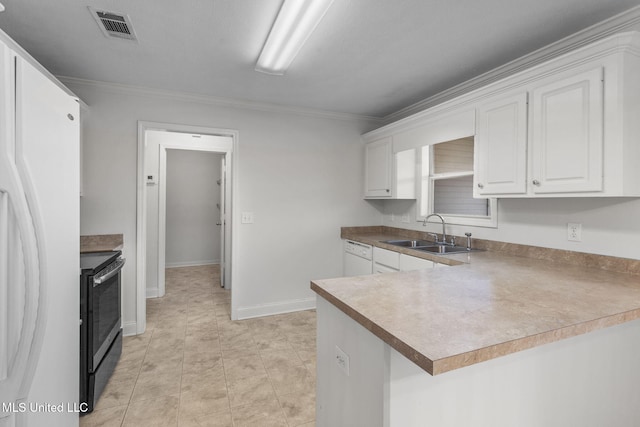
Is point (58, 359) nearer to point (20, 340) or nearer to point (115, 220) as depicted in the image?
point (20, 340)

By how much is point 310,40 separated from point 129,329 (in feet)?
10.2

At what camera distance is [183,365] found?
7.91ft

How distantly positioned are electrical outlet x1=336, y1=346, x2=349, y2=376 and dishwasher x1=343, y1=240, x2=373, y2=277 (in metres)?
2.08

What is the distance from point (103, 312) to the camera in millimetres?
2057

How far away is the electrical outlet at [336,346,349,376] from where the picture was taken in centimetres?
117

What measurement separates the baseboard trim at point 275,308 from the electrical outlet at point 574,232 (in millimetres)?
2618

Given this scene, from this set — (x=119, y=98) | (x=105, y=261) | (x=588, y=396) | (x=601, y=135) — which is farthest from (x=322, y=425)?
(x=119, y=98)

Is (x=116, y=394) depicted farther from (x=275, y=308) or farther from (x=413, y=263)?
(x=413, y=263)

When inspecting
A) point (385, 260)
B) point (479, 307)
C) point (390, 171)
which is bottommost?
point (385, 260)

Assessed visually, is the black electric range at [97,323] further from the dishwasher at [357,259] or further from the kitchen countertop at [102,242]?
the dishwasher at [357,259]

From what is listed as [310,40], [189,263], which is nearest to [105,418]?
[310,40]

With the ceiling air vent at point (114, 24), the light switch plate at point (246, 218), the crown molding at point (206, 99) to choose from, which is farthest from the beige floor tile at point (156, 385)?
the crown molding at point (206, 99)

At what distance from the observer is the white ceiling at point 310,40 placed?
69.0 inches

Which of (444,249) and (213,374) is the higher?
(444,249)
